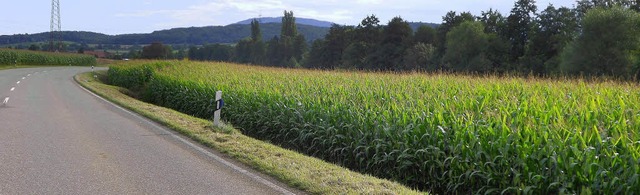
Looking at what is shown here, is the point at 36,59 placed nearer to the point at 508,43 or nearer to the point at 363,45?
the point at 363,45

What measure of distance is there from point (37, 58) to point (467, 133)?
70987 millimetres

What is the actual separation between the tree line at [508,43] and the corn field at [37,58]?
20.0 meters

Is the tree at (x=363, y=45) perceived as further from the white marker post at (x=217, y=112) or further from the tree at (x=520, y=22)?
the white marker post at (x=217, y=112)

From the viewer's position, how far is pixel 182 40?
184 meters

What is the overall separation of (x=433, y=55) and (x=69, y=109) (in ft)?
201

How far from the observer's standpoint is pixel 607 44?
46.7 m

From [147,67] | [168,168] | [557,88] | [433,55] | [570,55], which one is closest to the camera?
[168,168]

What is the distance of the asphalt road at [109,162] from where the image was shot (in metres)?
6.46

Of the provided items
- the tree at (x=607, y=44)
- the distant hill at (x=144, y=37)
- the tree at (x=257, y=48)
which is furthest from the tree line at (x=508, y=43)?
the distant hill at (x=144, y=37)

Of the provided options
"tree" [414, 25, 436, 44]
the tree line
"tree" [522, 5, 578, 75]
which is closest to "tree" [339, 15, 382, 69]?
the tree line

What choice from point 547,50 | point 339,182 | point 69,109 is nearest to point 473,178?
point 339,182

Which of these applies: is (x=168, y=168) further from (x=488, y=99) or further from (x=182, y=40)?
(x=182, y=40)

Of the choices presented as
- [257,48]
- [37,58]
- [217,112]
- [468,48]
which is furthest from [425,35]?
[217,112]

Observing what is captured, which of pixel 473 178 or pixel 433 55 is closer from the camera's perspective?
pixel 473 178
